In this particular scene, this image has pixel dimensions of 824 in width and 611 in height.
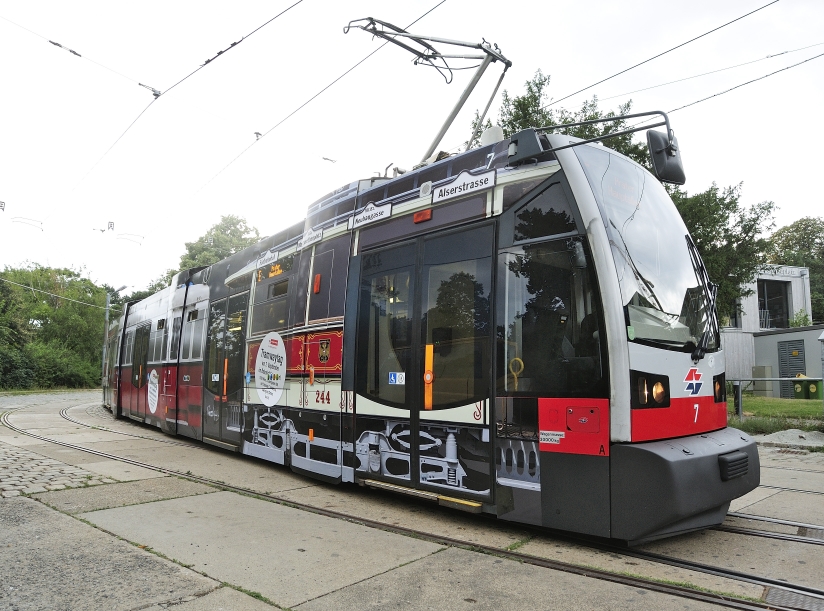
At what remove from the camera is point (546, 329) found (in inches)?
187

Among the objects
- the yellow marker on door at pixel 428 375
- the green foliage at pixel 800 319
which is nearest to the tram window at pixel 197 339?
the yellow marker on door at pixel 428 375

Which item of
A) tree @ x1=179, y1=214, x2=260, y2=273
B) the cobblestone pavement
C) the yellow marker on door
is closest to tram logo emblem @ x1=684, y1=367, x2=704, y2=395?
the yellow marker on door

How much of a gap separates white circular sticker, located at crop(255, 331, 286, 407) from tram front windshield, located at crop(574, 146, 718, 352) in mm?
4870

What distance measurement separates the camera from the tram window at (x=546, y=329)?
4.52m

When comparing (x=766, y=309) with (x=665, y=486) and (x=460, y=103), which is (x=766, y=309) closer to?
(x=460, y=103)

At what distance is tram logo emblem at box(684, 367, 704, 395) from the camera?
4819 millimetres

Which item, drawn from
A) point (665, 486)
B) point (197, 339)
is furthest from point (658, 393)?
point (197, 339)

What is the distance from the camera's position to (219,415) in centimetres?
1027

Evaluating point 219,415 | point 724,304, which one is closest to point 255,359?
point 219,415

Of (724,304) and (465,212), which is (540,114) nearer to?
(724,304)

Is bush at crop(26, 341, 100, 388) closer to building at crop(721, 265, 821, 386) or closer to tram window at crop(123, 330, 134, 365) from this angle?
tram window at crop(123, 330, 134, 365)

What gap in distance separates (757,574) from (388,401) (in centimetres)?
336

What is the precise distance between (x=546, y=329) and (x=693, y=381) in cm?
128

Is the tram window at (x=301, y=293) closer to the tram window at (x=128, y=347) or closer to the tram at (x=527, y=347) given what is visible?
the tram at (x=527, y=347)
